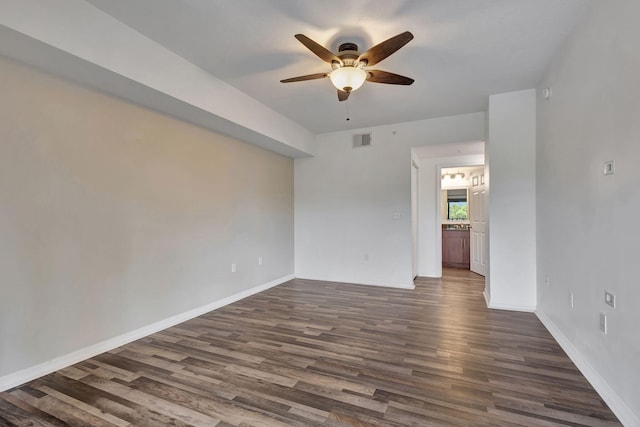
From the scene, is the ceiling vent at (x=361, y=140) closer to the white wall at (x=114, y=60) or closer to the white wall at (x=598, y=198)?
the white wall at (x=114, y=60)

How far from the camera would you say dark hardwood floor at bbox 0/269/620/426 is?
1810 mm

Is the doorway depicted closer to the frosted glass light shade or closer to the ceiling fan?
the ceiling fan

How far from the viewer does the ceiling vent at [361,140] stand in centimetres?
518

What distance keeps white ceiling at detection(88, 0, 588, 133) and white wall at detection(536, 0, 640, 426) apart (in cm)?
35

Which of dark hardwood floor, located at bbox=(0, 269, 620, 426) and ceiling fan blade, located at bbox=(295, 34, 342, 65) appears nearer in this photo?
dark hardwood floor, located at bbox=(0, 269, 620, 426)

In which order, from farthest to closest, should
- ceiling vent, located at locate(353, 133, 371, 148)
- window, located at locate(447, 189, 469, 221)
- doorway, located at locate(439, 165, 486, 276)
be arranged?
window, located at locate(447, 189, 469, 221) < doorway, located at locate(439, 165, 486, 276) < ceiling vent, located at locate(353, 133, 371, 148)

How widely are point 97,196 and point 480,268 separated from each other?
6.22 metres

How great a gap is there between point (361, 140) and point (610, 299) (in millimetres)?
3961

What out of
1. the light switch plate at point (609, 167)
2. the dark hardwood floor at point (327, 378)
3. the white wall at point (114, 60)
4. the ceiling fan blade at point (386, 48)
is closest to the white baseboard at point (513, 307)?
the dark hardwood floor at point (327, 378)

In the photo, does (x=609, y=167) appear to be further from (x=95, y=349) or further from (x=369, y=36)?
(x=95, y=349)

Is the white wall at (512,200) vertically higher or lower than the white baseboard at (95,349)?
higher

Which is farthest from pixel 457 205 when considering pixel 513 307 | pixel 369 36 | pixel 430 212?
pixel 369 36

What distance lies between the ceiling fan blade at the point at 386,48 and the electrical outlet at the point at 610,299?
2.10 meters

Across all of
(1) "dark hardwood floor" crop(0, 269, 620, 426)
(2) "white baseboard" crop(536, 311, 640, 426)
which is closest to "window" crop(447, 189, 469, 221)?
(1) "dark hardwood floor" crop(0, 269, 620, 426)
